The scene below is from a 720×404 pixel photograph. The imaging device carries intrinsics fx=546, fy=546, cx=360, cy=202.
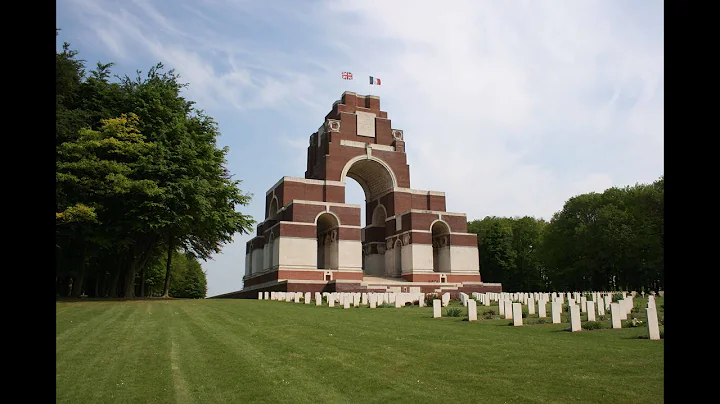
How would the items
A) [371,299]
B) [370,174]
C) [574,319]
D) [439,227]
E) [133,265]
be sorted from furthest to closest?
[370,174], [439,227], [133,265], [371,299], [574,319]

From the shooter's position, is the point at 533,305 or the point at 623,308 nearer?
the point at 623,308

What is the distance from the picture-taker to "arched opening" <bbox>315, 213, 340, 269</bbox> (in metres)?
40.1

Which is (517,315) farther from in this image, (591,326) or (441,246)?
(441,246)

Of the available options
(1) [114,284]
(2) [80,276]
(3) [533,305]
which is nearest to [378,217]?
(1) [114,284]

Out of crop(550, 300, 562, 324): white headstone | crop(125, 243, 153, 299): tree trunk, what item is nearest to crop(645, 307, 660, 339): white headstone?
crop(550, 300, 562, 324): white headstone

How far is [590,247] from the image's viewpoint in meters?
47.0

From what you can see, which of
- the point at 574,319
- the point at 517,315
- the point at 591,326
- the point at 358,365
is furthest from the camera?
the point at 517,315

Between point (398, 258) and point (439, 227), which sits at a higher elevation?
point (439, 227)

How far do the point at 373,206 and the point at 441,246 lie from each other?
292 inches

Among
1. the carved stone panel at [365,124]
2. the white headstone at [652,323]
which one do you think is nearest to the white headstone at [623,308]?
the white headstone at [652,323]

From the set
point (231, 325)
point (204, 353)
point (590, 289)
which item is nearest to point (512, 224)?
point (590, 289)

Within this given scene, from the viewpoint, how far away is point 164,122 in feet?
96.8
